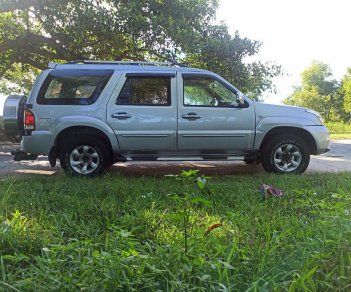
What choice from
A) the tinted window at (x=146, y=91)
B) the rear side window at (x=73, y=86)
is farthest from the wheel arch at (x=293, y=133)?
the rear side window at (x=73, y=86)

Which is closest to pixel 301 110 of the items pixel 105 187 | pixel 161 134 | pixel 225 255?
pixel 161 134

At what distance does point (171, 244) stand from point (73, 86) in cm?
420

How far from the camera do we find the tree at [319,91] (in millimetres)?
64062

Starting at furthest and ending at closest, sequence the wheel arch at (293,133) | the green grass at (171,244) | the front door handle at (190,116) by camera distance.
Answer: the wheel arch at (293,133) < the front door handle at (190,116) < the green grass at (171,244)

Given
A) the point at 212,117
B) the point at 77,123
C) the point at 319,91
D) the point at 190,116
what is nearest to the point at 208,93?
the point at 212,117

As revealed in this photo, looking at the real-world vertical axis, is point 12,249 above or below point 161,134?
below

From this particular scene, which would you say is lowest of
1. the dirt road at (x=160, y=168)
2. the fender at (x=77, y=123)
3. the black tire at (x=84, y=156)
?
the dirt road at (x=160, y=168)

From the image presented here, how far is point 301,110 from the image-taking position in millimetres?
6551

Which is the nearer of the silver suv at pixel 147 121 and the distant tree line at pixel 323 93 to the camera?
the silver suv at pixel 147 121

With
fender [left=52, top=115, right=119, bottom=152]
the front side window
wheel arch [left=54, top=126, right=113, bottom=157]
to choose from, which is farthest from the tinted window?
wheel arch [left=54, top=126, right=113, bottom=157]

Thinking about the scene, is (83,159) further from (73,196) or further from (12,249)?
(12,249)

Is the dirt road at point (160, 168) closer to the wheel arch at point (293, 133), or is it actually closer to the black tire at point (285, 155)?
the black tire at point (285, 155)

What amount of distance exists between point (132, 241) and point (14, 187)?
2884 mm

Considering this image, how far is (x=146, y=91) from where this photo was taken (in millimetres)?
6250
